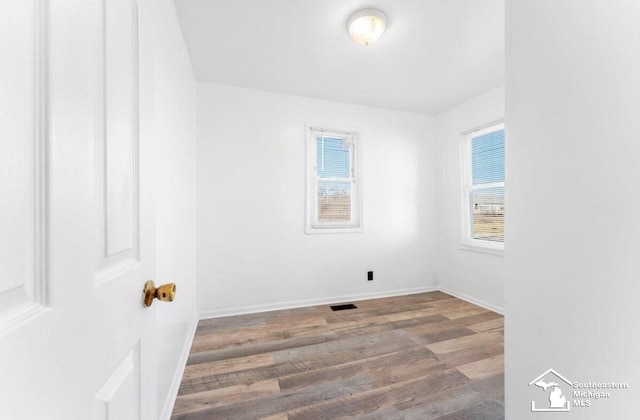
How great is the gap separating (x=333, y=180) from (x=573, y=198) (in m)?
2.46

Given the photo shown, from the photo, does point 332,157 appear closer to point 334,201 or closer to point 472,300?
point 334,201

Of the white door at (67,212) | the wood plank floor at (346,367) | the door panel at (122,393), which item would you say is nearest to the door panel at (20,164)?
the white door at (67,212)

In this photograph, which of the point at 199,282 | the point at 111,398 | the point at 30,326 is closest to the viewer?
the point at 30,326

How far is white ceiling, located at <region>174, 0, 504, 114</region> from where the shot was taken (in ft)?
5.73

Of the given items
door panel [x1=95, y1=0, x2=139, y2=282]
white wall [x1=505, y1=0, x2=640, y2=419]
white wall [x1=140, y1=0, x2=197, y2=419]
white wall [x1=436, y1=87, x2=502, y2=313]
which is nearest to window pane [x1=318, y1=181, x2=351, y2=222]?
white wall [x1=436, y1=87, x2=502, y2=313]

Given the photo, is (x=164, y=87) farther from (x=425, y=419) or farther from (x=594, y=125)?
(x=425, y=419)

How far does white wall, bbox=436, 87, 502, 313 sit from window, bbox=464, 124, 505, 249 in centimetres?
10

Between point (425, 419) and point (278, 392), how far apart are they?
0.84 m

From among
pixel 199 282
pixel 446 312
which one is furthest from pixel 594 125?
pixel 199 282

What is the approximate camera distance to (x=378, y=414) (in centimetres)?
143

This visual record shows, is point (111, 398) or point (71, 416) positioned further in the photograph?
point (111, 398)

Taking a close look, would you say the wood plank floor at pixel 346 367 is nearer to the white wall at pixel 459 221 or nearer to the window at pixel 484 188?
the white wall at pixel 459 221

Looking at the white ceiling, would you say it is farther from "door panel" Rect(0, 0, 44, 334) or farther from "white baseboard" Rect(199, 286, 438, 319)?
"white baseboard" Rect(199, 286, 438, 319)

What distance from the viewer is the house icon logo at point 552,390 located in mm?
825
